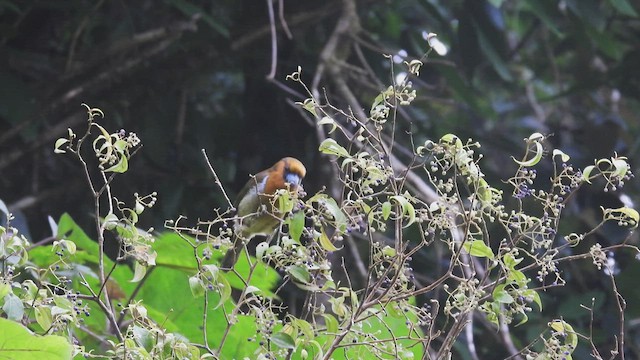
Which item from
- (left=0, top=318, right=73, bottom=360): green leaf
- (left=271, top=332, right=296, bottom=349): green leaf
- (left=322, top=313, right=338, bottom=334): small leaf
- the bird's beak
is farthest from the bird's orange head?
(left=0, top=318, right=73, bottom=360): green leaf

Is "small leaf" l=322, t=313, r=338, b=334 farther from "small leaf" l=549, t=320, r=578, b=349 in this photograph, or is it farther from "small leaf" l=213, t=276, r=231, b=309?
"small leaf" l=549, t=320, r=578, b=349

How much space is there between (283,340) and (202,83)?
279 cm

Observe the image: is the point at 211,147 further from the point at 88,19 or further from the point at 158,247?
the point at 158,247

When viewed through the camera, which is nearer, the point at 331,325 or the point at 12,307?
the point at 12,307

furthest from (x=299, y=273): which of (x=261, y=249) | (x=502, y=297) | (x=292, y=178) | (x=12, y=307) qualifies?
(x=292, y=178)

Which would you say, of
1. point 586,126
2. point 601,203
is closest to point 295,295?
point 601,203

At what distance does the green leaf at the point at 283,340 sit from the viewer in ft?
4.84

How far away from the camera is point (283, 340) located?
148 centimetres

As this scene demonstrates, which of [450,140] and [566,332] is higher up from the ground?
[450,140]

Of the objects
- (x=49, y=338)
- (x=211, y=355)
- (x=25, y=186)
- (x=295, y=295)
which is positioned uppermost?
(x=49, y=338)

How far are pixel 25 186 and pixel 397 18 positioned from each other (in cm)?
183

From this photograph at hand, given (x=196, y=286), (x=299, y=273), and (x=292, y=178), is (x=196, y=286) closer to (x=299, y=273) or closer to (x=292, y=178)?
(x=299, y=273)

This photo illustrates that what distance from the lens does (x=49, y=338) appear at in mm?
1370

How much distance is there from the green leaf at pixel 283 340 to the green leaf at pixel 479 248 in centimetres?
31
